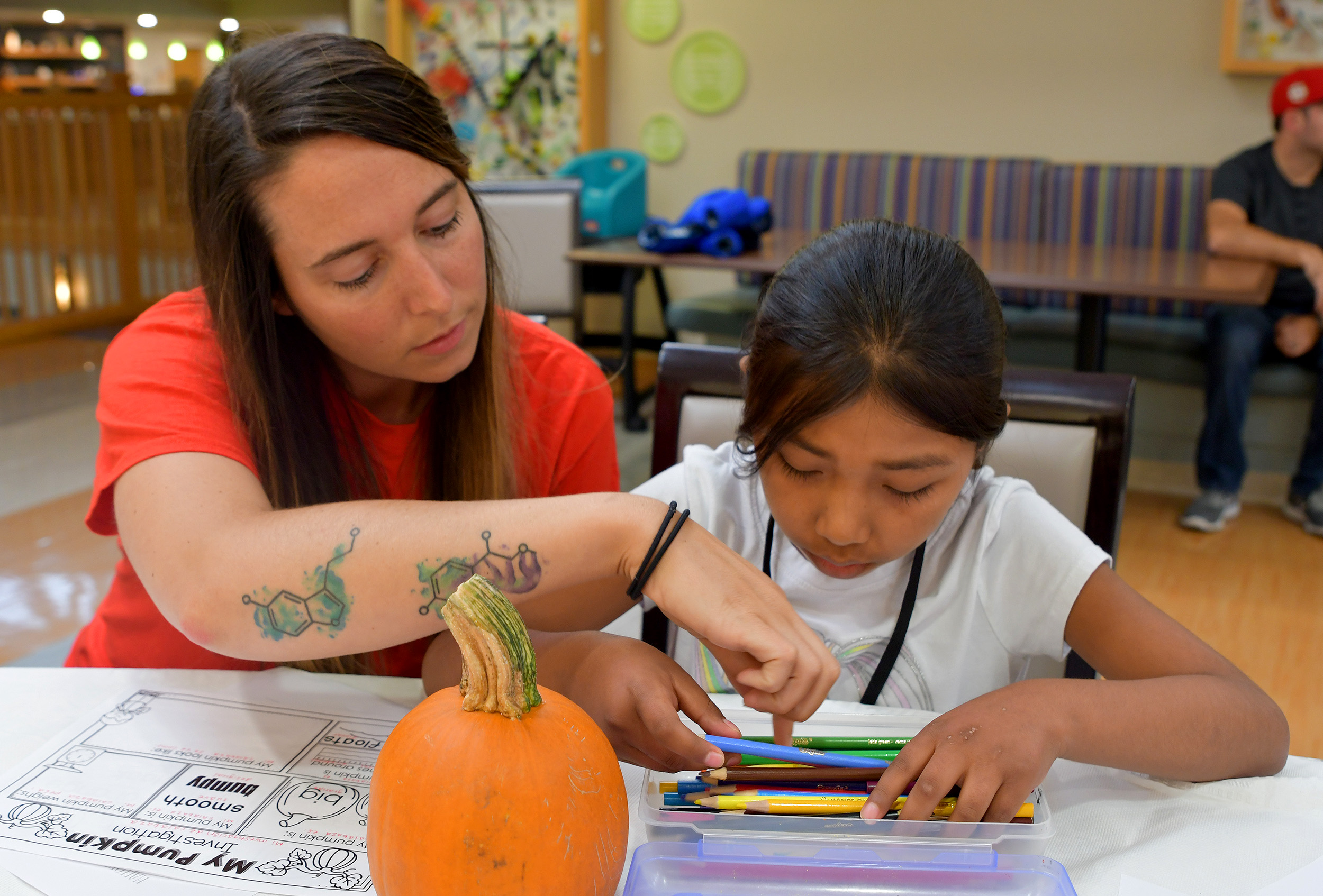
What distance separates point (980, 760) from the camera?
695 millimetres

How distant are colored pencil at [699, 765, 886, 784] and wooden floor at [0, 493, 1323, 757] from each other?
5.22 feet

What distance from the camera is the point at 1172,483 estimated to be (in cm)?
371

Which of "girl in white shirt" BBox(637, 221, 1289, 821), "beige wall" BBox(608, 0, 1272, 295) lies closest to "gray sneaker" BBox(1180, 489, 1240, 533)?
"beige wall" BBox(608, 0, 1272, 295)

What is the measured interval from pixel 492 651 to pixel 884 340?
0.45 m

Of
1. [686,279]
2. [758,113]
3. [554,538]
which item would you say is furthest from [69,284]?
[554,538]

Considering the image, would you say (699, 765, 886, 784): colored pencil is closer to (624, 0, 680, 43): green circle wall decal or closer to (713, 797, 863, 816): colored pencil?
(713, 797, 863, 816): colored pencil

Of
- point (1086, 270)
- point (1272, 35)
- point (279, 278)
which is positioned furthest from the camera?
point (1272, 35)

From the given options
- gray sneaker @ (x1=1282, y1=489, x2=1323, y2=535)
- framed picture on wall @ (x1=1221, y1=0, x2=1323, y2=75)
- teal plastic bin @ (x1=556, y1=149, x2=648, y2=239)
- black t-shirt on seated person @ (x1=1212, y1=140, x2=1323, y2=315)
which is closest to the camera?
gray sneaker @ (x1=1282, y1=489, x2=1323, y2=535)

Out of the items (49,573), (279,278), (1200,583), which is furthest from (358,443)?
(1200,583)

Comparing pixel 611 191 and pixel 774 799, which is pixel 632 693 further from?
pixel 611 191

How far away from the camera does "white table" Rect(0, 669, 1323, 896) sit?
2.22 ft

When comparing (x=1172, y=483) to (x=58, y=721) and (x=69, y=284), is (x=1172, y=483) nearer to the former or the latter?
(x=58, y=721)

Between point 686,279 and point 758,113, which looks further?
point 686,279

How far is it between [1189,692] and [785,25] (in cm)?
435
